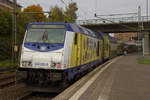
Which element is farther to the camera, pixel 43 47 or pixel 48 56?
pixel 43 47

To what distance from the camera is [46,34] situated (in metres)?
8.56

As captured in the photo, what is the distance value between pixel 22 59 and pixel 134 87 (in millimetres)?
5050

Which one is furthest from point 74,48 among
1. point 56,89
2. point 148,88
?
point 148,88

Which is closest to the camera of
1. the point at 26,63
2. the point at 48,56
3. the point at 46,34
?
the point at 48,56

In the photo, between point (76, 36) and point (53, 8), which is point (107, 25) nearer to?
point (53, 8)

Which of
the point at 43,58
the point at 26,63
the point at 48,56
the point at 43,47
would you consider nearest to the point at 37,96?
the point at 26,63

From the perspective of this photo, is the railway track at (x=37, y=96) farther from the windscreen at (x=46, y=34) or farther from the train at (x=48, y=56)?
the windscreen at (x=46, y=34)

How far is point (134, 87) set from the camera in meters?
7.91

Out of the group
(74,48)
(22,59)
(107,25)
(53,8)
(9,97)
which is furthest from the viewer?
(53,8)

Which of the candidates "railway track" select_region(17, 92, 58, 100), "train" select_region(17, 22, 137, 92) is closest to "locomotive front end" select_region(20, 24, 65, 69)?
"train" select_region(17, 22, 137, 92)

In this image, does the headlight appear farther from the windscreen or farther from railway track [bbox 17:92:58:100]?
railway track [bbox 17:92:58:100]

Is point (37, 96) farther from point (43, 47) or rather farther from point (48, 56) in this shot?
point (43, 47)

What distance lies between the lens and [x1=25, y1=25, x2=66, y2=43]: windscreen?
8.38m

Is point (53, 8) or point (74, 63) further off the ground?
point (53, 8)
